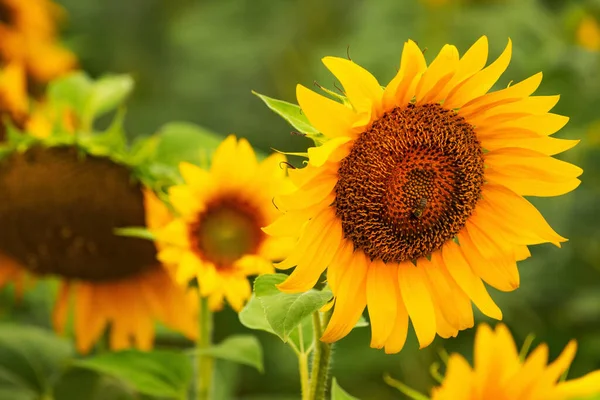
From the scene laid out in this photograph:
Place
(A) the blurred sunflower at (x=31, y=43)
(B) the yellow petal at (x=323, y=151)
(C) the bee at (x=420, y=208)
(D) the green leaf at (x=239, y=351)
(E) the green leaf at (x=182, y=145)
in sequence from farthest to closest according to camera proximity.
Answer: (A) the blurred sunflower at (x=31, y=43)
(E) the green leaf at (x=182, y=145)
(D) the green leaf at (x=239, y=351)
(C) the bee at (x=420, y=208)
(B) the yellow petal at (x=323, y=151)

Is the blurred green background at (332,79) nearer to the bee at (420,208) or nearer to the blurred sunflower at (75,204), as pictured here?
the blurred sunflower at (75,204)

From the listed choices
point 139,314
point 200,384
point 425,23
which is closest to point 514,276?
point 200,384

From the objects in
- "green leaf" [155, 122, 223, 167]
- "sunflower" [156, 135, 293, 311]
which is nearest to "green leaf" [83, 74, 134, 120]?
"green leaf" [155, 122, 223, 167]

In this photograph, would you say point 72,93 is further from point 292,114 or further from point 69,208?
point 292,114

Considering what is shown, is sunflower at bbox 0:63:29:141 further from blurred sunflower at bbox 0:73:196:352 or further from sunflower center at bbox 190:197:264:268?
sunflower center at bbox 190:197:264:268

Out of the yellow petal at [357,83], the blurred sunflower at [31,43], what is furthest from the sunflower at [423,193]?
the blurred sunflower at [31,43]

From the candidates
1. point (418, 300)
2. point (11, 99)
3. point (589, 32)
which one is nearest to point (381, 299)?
point (418, 300)
